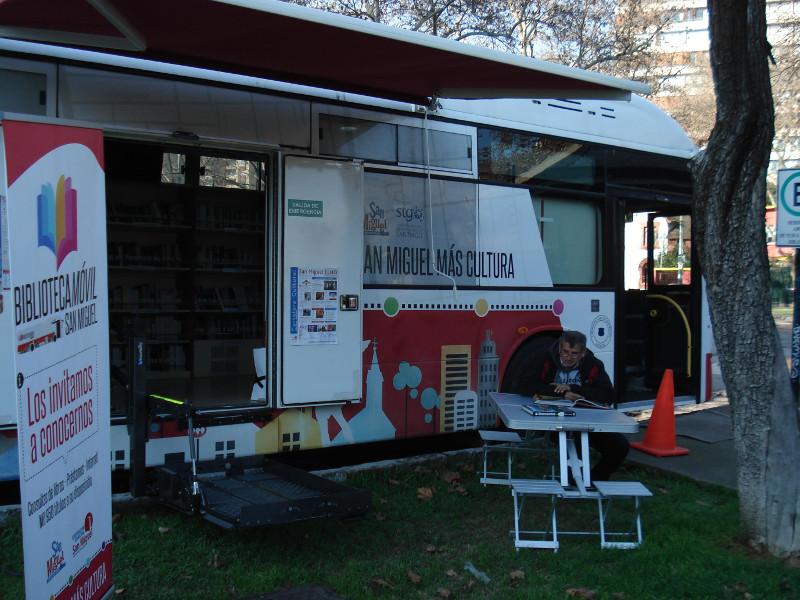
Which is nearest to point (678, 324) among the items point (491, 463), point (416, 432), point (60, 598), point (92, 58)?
point (491, 463)

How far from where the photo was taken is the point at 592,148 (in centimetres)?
730

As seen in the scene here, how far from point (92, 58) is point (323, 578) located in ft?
11.1

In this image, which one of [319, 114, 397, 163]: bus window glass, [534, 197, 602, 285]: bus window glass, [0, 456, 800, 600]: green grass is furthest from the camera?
[534, 197, 602, 285]: bus window glass

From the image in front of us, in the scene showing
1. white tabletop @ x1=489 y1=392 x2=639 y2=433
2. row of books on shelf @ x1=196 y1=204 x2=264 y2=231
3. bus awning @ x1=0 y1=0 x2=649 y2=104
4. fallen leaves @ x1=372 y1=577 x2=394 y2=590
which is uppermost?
bus awning @ x1=0 y1=0 x2=649 y2=104

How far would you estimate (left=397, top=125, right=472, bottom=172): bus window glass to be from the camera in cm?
600

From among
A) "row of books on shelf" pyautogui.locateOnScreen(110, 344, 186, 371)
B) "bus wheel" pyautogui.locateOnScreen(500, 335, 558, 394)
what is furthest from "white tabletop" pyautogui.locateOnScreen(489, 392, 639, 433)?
"row of books on shelf" pyautogui.locateOnScreen(110, 344, 186, 371)

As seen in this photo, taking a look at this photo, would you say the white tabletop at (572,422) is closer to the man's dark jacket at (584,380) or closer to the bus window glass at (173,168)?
the man's dark jacket at (584,380)

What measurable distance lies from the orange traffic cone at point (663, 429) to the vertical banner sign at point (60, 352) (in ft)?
16.3

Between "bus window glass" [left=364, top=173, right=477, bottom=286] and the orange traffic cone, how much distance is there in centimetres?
206

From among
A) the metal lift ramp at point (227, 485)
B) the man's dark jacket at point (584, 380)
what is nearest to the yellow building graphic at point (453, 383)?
the man's dark jacket at point (584, 380)

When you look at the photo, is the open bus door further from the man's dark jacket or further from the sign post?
the man's dark jacket

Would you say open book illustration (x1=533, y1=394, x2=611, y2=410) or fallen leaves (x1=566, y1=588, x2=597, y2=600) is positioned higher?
open book illustration (x1=533, y1=394, x2=611, y2=410)

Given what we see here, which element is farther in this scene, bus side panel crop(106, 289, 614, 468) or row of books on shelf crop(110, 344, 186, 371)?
row of books on shelf crop(110, 344, 186, 371)

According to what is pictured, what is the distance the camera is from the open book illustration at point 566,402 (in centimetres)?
513
